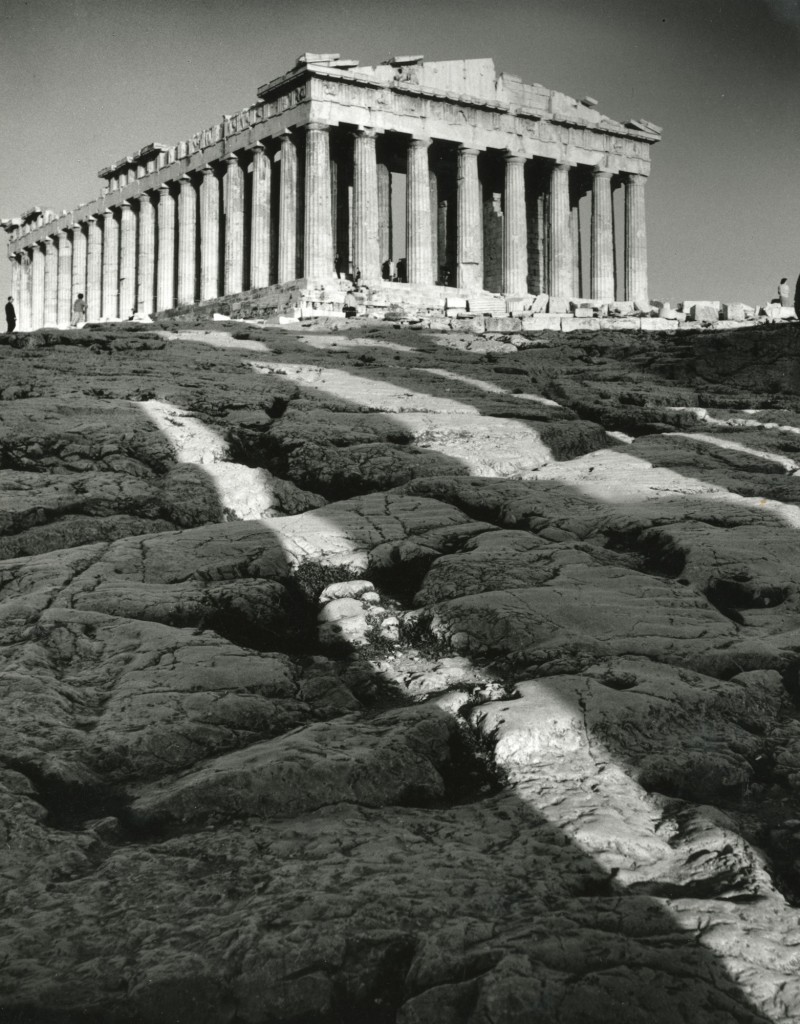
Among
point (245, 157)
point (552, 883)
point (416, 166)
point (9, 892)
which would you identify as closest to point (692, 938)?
point (552, 883)

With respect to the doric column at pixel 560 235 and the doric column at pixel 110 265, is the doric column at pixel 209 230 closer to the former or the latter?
the doric column at pixel 110 265

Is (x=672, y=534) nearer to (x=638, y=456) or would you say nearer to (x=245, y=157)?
(x=638, y=456)

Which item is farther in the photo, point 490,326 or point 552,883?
point 490,326

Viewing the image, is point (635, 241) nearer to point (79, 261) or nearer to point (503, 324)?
point (503, 324)

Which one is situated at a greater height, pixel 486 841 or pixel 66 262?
pixel 66 262

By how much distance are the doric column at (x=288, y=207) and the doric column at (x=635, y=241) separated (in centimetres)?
1351

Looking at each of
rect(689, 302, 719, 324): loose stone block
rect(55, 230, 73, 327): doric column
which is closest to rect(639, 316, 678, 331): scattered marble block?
rect(689, 302, 719, 324): loose stone block

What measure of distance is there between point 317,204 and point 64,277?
22290mm

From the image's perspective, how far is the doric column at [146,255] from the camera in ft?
136

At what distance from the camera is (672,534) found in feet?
21.3

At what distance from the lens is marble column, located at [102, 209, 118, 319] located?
146 ft

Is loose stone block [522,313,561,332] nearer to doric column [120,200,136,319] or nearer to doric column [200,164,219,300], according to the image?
doric column [200,164,219,300]

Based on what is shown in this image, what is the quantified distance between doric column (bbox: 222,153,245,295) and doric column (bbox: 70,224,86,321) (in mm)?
14342

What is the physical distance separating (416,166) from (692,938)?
109 ft
